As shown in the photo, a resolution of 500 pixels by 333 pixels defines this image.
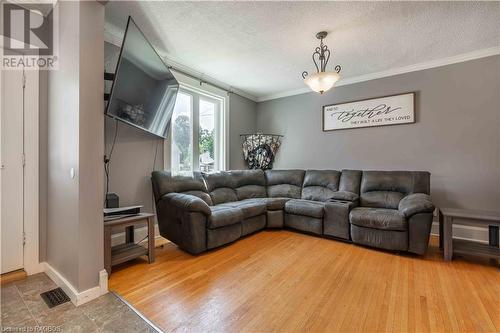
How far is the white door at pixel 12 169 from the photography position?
1.97 m

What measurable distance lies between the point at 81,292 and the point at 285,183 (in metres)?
3.22

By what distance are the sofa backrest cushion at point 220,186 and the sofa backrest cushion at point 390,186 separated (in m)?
2.05

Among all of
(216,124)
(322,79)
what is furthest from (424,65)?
(216,124)

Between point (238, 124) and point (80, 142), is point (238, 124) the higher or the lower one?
the higher one

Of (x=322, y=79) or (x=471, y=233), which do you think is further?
(x=471, y=233)

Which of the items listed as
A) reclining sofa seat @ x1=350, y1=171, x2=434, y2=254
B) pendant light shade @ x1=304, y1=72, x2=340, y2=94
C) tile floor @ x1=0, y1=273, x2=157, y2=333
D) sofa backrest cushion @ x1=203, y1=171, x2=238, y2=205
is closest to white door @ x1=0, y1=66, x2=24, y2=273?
tile floor @ x1=0, y1=273, x2=157, y2=333

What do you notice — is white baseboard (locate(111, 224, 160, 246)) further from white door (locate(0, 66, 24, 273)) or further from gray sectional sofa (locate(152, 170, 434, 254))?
white door (locate(0, 66, 24, 273))

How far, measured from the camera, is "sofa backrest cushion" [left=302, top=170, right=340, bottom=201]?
366 centimetres

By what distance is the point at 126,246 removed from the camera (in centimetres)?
240

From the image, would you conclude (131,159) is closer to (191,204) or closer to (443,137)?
(191,204)

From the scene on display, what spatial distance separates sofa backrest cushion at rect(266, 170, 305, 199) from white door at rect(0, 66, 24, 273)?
329cm

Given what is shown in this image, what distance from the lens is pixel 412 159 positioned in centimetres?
344

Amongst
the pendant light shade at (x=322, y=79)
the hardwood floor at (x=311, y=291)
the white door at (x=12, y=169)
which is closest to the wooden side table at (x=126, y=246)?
the hardwood floor at (x=311, y=291)

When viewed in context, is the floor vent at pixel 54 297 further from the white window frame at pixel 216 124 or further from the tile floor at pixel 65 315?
the white window frame at pixel 216 124
